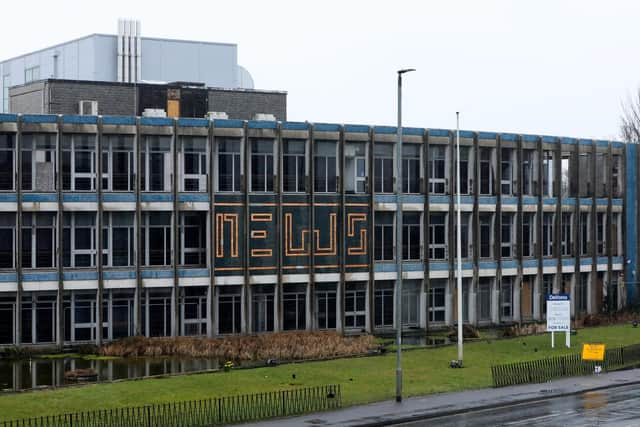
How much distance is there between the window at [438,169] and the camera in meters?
73.0

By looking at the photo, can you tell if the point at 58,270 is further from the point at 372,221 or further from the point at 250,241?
the point at 372,221

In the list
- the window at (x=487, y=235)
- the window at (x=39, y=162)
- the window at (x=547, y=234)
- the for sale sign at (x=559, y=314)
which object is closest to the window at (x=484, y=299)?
the window at (x=487, y=235)

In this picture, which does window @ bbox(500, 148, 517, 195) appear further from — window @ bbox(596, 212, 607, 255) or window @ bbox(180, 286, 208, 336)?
window @ bbox(180, 286, 208, 336)

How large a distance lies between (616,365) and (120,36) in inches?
2243

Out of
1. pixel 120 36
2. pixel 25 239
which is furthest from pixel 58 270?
pixel 120 36

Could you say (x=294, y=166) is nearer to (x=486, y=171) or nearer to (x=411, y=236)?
(x=411, y=236)

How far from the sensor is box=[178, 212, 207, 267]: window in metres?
64.7

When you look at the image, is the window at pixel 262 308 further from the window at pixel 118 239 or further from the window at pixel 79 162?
the window at pixel 79 162

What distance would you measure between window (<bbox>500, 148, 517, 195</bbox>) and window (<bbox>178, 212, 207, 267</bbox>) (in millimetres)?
23437

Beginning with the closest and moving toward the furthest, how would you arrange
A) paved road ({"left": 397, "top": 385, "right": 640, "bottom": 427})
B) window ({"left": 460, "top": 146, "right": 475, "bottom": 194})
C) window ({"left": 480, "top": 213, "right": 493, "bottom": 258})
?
paved road ({"left": 397, "top": 385, "right": 640, "bottom": 427}) < window ({"left": 460, "top": 146, "right": 475, "bottom": 194}) < window ({"left": 480, "top": 213, "right": 493, "bottom": 258})

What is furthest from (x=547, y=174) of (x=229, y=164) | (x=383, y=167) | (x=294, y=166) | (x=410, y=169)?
(x=229, y=164)

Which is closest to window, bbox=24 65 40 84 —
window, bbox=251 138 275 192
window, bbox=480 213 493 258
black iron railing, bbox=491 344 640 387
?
window, bbox=251 138 275 192

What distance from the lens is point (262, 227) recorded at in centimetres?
6619

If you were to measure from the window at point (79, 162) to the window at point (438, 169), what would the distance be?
23630 millimetres
